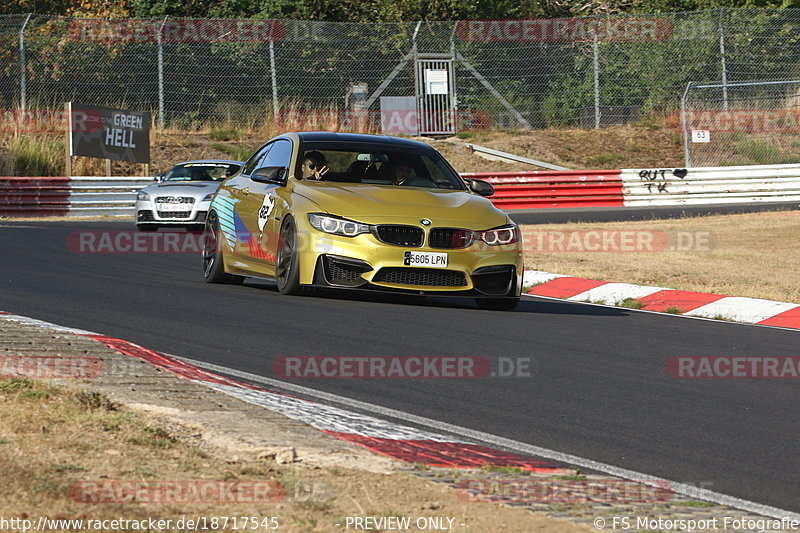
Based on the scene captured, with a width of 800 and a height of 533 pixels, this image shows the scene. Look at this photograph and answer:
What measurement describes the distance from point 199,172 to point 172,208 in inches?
67.7

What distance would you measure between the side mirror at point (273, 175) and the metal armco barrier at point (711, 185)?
64.4 feet

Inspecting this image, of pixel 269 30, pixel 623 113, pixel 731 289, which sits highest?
pixel 269 30

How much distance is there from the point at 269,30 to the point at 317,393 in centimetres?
2590

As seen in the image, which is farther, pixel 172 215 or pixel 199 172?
pixel 199 172

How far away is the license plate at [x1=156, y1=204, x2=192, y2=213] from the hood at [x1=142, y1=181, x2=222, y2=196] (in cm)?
22

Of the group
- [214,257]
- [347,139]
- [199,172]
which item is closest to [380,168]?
[347,139]

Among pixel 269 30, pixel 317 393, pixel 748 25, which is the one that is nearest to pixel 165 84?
pixel 269 30

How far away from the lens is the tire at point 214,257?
12742 millimetres

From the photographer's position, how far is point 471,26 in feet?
110

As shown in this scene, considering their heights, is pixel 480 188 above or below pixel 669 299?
above

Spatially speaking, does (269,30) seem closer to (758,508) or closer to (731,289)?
(731,289)

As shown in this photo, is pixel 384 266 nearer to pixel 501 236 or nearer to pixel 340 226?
→ pixel 340 226

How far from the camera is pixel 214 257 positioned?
12859 mm

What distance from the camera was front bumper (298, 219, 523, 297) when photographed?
1073cm
